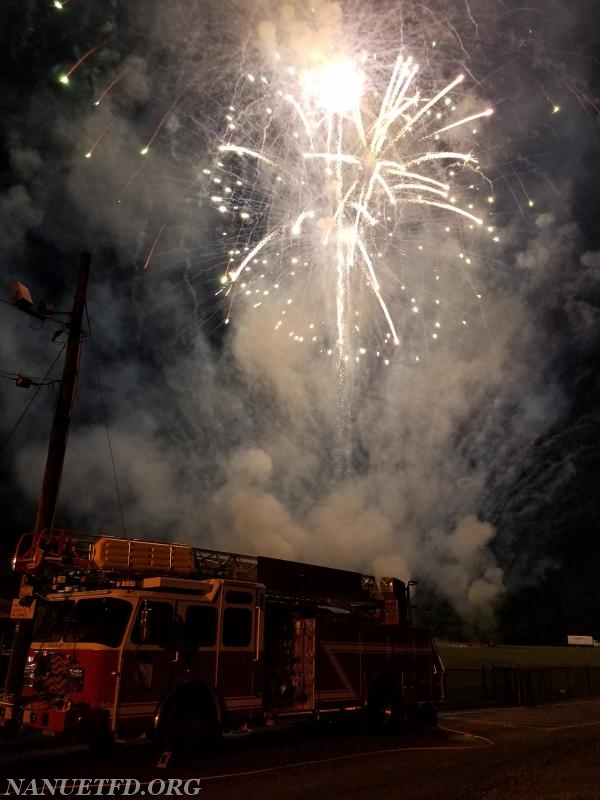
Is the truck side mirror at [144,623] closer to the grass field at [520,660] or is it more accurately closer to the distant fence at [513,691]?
the distant fence at [513,691]

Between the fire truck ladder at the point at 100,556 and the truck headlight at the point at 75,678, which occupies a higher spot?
the fire truck ladder at the point at 100,556

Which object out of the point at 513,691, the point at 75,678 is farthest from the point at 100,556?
the point at 513,691

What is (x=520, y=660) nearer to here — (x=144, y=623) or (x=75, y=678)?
(x=144, y=623)

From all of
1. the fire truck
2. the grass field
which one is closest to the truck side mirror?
the fire truck

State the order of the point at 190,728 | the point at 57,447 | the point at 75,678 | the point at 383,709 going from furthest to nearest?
the point at 383,709 < the point at 57,447 < the point at 190,728 < the point at 75,678

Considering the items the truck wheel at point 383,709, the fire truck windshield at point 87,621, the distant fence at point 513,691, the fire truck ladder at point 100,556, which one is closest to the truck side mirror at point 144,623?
the fire truck windshield at point 87,621

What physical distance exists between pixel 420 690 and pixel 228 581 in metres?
6.57

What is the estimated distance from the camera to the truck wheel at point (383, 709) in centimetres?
1438

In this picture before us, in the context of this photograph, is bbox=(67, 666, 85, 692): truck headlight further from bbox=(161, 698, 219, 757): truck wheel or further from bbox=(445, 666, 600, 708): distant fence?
bbox=(445, 666, 600, 708): distant fence

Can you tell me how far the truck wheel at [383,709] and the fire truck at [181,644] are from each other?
0.12 feet

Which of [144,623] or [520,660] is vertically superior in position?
[144,623]

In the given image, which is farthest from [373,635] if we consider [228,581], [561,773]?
[561,773]

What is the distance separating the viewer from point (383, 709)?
14.7m

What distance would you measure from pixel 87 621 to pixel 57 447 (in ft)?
14.7
